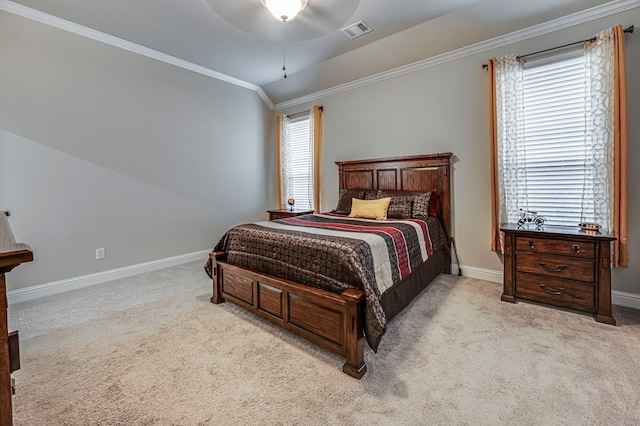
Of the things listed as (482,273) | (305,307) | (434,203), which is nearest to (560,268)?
(482,273)

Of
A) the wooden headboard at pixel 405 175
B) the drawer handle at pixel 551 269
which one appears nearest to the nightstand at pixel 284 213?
the wooden headboard at pixel 405 175

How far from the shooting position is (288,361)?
1.85 m

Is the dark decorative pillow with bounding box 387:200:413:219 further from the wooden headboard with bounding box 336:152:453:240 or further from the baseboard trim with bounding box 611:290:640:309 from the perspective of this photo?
the baseboard trim with bounding box 611:290:640:309

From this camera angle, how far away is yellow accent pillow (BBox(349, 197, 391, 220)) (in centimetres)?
333

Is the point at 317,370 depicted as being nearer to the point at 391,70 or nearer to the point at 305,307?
the point at 305,307

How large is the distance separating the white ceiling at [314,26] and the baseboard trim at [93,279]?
9.21 ft

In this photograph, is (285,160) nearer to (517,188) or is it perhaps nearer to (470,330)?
(517,188)

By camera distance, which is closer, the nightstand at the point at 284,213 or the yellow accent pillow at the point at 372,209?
the yellow accent pillow at the point at 372,209

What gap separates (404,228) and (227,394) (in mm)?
1886

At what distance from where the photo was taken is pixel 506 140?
301 centimetres

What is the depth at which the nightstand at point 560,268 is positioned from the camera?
2.26 metres

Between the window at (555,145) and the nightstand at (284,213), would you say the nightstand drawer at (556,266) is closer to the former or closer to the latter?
the window at (555,145)

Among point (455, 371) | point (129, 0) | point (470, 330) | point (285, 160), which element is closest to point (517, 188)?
point (470, 330)

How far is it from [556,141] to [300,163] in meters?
→ 3.54
